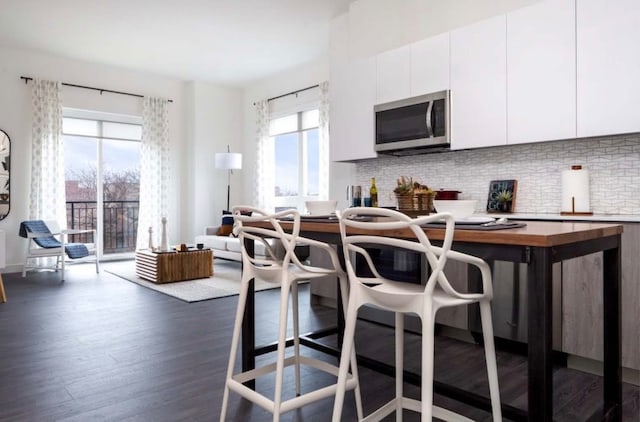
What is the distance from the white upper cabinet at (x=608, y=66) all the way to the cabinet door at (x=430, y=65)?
0.93 metres

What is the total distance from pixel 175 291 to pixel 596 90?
13.3 feet

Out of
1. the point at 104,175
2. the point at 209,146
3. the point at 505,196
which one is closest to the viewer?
the point at 505,196

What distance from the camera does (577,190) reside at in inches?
114

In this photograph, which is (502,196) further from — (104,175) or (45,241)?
(104,175)

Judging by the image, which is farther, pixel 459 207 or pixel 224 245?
pixel 224 245

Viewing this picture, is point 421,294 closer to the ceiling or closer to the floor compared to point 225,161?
closer to the floor

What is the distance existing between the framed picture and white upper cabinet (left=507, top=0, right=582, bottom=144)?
37 centimetres

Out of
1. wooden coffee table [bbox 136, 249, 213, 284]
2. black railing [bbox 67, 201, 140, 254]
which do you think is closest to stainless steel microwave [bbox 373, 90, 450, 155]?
wooden coffee table [bbox 136, 249, 213, 284]

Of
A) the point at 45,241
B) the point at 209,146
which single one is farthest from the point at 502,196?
the point at 209,146

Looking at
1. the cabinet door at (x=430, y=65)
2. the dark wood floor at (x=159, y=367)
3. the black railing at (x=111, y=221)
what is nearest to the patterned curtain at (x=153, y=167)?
the black railing at (x=111, y=221)

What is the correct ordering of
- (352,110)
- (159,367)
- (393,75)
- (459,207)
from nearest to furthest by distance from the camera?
(459,207) → (159,367) → (393,75) → (352,110)

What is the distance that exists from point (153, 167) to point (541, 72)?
19.6 feet

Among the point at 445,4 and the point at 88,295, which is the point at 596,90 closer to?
the point at 445,4

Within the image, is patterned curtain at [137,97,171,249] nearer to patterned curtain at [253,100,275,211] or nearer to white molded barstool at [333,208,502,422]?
patterned curtain at [253,100,275,211]
